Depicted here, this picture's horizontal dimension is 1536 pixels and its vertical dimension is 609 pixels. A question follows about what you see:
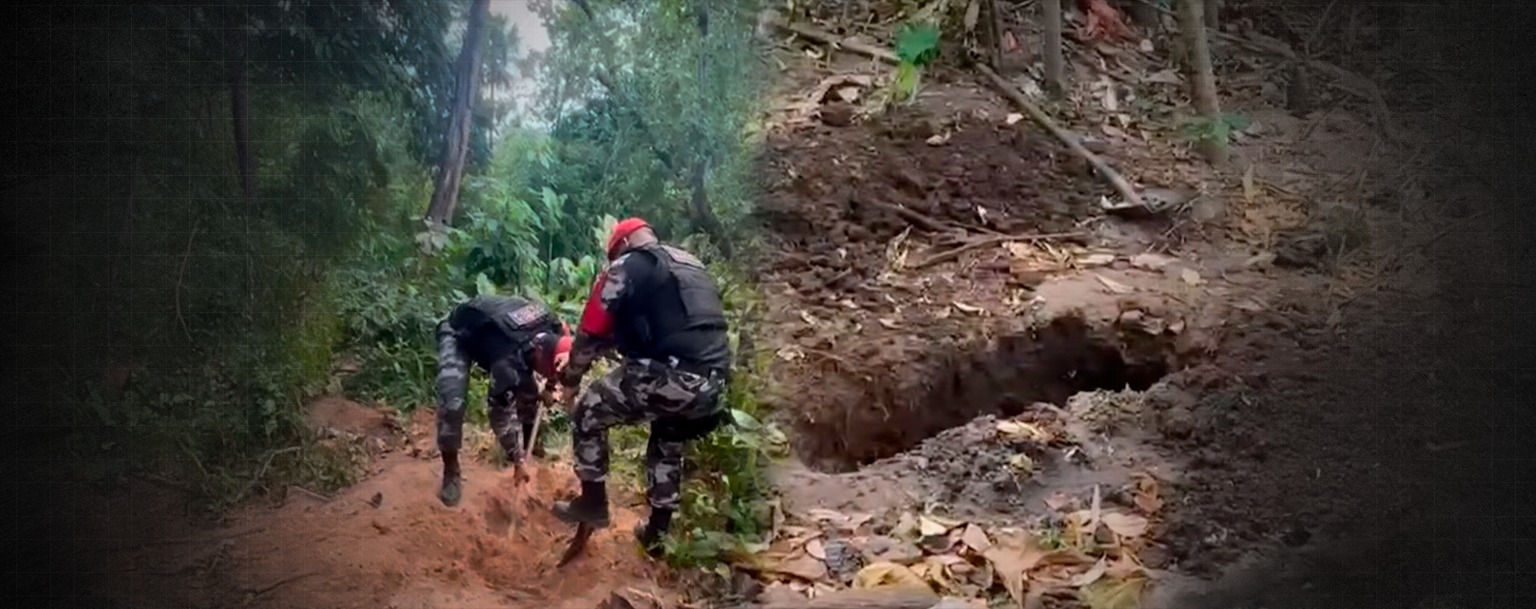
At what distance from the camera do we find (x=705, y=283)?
2018 millimetres

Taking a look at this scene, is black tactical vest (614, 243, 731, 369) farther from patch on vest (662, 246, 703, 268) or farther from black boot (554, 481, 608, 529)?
black boot (554, 481, 608, 529)

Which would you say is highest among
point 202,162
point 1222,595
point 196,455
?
point 202,162

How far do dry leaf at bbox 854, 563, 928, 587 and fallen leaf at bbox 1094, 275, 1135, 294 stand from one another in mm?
641

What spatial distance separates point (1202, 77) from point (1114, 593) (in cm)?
94

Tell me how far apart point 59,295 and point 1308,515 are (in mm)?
2236

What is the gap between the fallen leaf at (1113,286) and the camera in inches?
88.1

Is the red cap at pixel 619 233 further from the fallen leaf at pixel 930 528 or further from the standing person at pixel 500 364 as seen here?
the fallen leaf at pixel 930 528

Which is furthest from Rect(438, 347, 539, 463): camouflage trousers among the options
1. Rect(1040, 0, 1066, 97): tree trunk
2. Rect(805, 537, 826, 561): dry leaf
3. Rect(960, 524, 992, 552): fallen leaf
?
Rect(1040, 0, 1066, 97): tree trunk

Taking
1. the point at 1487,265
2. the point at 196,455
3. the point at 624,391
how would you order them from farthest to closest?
1. the point at 1487,265
2. the point at 196,455
3. the point at 624,391

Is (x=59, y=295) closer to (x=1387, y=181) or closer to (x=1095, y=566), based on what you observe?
(x=1095, y=566)

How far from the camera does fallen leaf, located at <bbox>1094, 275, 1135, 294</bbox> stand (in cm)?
224

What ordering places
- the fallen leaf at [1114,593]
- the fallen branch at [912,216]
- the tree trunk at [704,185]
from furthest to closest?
the fallen branch at [912,216] → the tree trunk at [704,185] → the fallen leaf at [1114,593]

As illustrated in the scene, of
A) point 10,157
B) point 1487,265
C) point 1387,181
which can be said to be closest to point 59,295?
point 10,157

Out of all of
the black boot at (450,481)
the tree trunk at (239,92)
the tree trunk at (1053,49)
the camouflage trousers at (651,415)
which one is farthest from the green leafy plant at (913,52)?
the tree trunk at (239,92)
